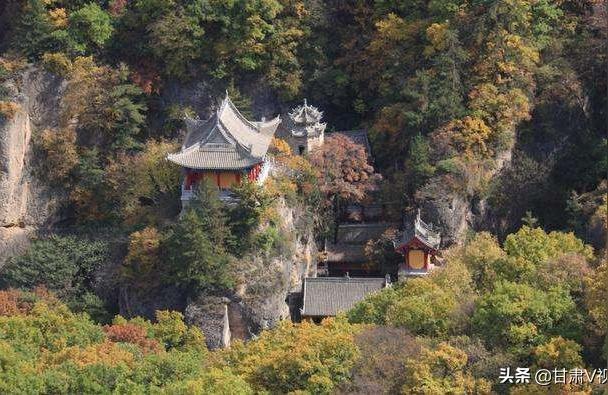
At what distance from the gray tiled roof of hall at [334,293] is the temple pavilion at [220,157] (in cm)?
355

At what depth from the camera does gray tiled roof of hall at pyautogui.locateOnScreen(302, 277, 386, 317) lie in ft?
133

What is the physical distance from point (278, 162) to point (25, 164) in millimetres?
8328

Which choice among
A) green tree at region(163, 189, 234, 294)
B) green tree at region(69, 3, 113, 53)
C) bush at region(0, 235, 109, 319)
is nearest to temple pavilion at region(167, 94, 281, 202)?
green tree at region(163, 189, 234, 294)

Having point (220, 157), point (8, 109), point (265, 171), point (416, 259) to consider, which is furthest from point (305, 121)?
point (8, 109)

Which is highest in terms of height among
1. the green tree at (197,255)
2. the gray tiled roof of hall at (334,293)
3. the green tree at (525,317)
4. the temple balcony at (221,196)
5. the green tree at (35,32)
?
the green tree at (35,32)

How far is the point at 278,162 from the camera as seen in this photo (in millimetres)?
43250

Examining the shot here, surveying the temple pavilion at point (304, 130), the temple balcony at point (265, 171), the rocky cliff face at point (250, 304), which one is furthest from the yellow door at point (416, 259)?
the temple pavilion at point (304, 130)

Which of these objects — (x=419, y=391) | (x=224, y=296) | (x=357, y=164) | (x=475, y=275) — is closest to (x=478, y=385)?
(x=419, y=391)

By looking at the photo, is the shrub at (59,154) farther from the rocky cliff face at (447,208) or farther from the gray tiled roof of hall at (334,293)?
the rocky cliff face at (447,208)

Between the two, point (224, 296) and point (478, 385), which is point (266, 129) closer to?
point (224, 296)

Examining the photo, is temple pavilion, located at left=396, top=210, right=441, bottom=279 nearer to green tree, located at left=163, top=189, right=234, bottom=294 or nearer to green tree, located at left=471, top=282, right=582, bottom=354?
green tree, located at left=163, top=189, right=234, bottom=294

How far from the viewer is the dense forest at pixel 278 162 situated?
35250mm

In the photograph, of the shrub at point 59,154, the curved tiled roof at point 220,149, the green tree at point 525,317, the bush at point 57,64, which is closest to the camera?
the green tree at point 525,317

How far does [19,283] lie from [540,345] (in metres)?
17.5
